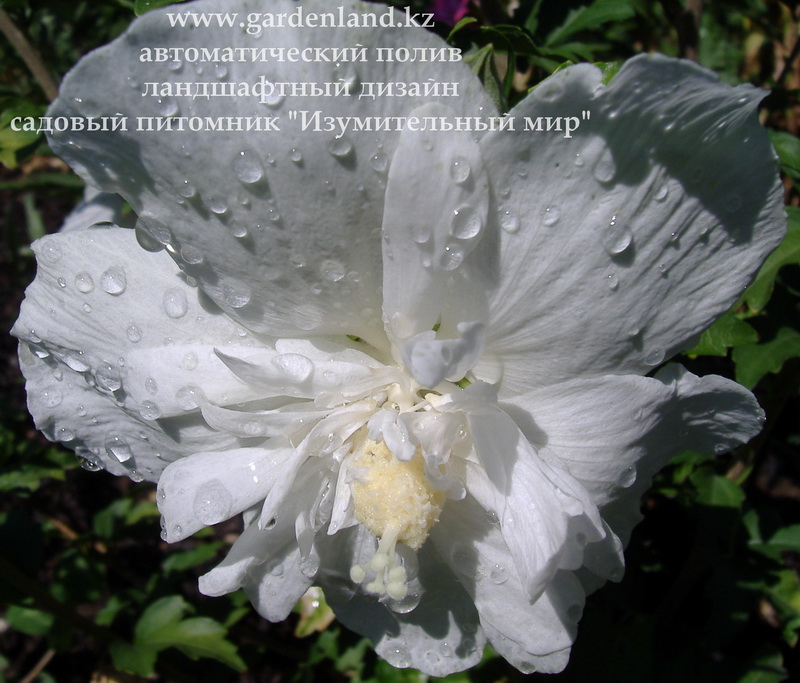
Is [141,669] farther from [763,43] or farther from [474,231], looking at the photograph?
[763,43]

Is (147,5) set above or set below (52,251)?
above

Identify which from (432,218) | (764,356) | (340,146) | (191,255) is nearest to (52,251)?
(191,255)

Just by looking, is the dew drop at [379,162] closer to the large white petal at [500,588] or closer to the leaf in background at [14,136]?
the large white petal at [500,588]

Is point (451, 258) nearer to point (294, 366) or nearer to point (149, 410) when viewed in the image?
point (294, 366)

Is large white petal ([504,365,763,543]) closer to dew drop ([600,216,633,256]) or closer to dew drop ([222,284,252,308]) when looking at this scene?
dew drop ([600,216,633,256])

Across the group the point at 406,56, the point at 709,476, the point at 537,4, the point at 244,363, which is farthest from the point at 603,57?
the point at 244,363

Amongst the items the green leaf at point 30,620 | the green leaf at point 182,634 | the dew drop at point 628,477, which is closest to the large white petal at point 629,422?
the dew drop at point 628,477
